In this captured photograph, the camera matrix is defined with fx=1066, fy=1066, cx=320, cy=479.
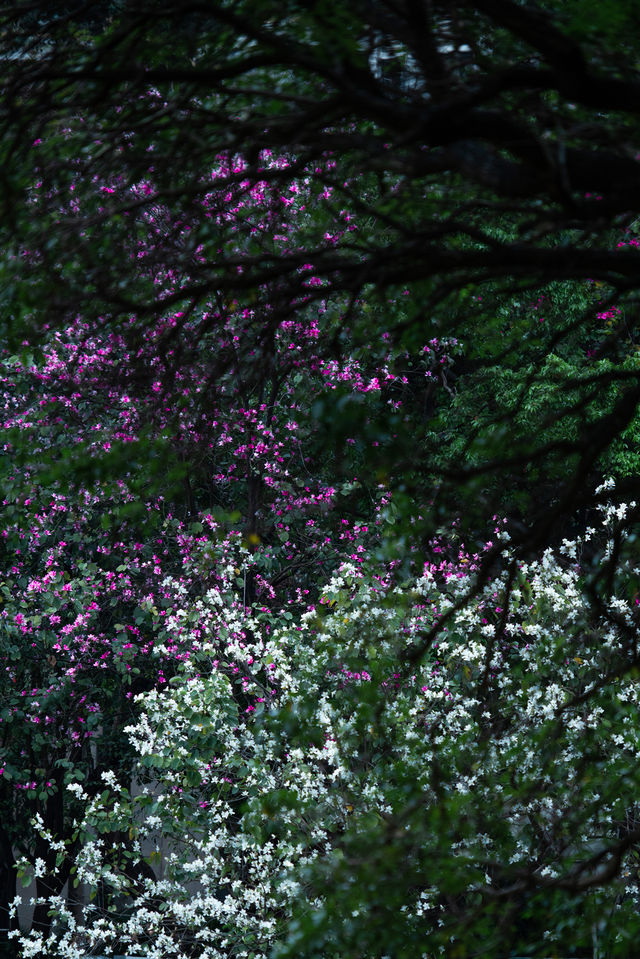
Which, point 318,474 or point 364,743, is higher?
point 318,474

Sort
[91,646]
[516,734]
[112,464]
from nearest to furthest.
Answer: [112,464], [516,734], [91,646]

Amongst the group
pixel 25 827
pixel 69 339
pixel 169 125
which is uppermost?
pixel 69 339

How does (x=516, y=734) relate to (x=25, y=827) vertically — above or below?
below

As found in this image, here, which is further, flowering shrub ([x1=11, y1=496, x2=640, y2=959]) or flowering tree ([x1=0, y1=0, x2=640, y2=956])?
flowering shrub ([x1=11, y1=496, x2=640, y2=959])

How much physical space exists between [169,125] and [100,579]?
7.40 meters

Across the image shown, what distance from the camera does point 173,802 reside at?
27.3ft

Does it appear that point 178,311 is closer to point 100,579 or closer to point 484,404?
point 100,579

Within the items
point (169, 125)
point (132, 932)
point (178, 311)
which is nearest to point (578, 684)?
point (132, 932)

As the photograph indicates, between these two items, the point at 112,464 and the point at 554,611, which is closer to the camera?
the point at 112,464

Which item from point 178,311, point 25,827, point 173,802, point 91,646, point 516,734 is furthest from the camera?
point 25,827

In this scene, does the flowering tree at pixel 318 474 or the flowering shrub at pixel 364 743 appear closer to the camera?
the flowering tree at pixel 318 474

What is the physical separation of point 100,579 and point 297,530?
2155 millimetres

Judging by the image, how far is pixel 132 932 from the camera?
808 centimetres

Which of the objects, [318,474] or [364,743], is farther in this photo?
[318,474]
